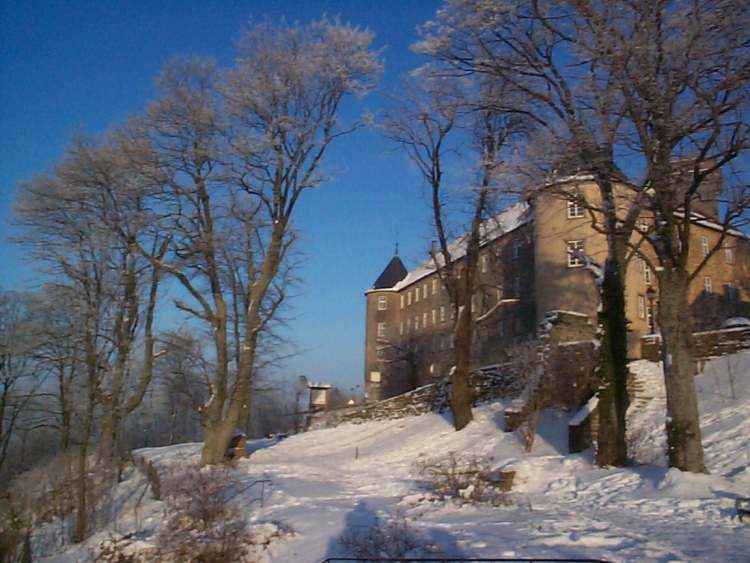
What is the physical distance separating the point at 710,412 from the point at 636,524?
25.1ft

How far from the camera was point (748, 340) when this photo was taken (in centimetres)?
1788

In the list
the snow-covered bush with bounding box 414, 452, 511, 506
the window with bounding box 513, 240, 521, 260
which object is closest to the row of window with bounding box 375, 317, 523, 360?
the window with bounding box 513, 240, 521, 260

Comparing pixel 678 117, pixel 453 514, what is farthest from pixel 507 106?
pixel 453 514

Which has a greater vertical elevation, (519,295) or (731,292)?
(519,295)

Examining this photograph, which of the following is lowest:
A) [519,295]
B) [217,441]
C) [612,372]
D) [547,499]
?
[547,499]

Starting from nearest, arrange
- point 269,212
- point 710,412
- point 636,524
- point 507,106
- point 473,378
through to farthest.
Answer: point 636,524 < point 507,106 < point 710,412 < point 269,212 < point 473,378

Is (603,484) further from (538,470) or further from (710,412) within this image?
(710,412)

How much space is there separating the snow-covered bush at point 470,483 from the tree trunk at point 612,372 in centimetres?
212

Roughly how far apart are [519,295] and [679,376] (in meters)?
Result: 31.7

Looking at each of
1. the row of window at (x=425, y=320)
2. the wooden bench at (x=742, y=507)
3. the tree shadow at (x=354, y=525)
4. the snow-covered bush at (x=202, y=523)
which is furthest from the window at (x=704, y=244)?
the snow-covered bush at (x=202, y=523)

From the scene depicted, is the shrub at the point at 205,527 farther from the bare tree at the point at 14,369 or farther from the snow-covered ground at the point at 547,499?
the bare tree at the point at 14,369

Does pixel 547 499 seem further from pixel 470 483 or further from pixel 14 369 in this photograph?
pixel 14 369

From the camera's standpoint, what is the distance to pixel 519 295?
140 ft

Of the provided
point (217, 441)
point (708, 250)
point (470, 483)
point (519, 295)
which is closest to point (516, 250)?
point (519, 295)
